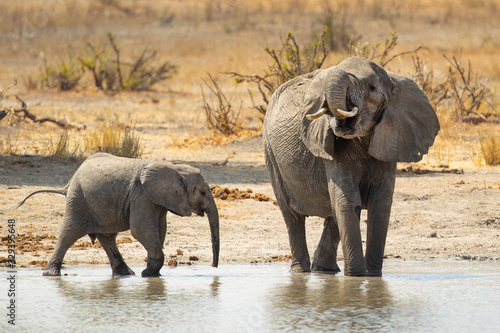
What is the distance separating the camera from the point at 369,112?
6.29 m

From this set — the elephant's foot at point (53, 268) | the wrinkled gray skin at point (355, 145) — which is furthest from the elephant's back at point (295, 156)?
the elephant's foot at point (53, 268)

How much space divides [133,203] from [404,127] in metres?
2.37

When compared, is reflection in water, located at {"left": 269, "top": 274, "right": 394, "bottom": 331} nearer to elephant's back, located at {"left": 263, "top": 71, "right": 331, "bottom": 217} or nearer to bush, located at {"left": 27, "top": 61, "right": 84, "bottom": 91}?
elephant's back, located at {"left": 263, "top": 71, "right": 331, "bottom": 217}

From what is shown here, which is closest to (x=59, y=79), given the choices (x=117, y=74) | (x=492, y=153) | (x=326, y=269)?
(x=117, y=74)

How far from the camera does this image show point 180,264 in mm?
8273

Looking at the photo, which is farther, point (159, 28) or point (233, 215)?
point (159, 28)

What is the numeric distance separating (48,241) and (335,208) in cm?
350

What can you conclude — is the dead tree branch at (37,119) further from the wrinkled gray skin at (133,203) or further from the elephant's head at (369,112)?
the elephant's head at (369,112)

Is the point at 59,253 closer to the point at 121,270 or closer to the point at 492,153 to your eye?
the point at 121,270

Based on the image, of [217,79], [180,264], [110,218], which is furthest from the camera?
[217,79]

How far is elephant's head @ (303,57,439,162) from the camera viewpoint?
604 cm

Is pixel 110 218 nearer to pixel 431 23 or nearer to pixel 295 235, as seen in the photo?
pixel 295 235

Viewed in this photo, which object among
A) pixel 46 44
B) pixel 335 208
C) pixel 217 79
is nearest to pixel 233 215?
pixel 335 208

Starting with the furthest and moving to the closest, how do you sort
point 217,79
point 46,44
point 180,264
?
point 46,44 → point 217,79 → point 180,264
